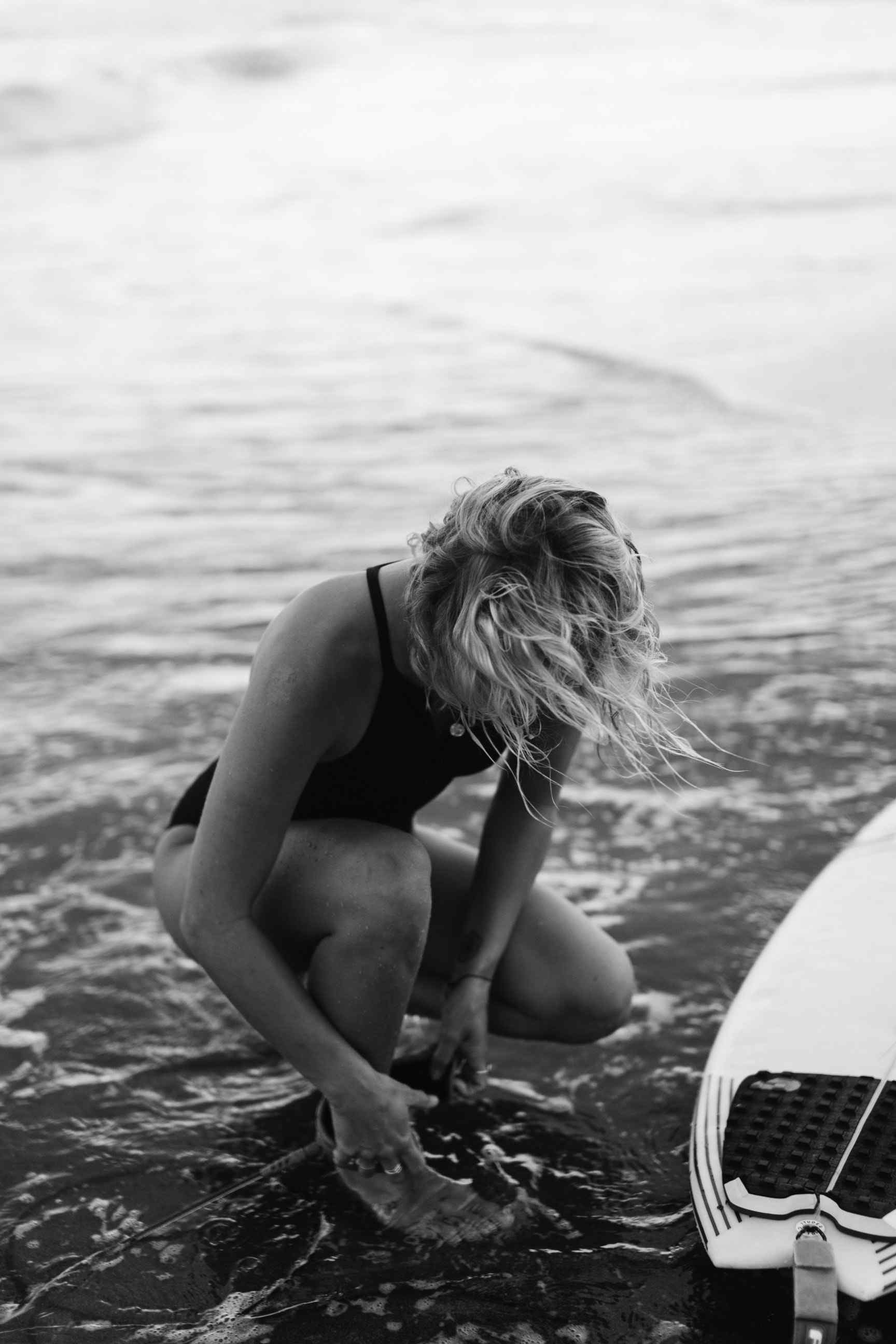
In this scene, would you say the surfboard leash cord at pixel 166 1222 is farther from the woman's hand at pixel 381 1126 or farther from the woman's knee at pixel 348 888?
the woman's knee at pixel 348 888

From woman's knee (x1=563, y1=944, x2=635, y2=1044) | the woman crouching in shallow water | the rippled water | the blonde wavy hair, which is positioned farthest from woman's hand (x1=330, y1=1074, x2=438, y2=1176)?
the blonde wavy hair

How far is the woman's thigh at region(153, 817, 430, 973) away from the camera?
2.21 metres

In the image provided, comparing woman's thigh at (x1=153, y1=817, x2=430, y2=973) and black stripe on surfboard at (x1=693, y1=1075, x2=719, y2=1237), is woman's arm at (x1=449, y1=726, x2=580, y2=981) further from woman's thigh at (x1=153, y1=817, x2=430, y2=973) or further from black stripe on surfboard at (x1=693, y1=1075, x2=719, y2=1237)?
black stripe on surfboard at (x1=693, y1=1075, x2=719, y2=1237)

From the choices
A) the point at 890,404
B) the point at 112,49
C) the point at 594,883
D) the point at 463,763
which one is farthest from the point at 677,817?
the point at 112,49

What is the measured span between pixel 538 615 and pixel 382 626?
34 cm

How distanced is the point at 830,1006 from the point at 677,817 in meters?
1.19

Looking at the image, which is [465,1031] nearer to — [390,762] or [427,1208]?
[427,1208]

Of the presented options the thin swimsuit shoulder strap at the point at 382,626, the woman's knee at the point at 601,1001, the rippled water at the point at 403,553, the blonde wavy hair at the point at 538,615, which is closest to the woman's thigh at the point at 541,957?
the woman's knee at the point at 601,1001

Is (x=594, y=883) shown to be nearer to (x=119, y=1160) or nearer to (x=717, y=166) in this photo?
(x=119, y=1160)

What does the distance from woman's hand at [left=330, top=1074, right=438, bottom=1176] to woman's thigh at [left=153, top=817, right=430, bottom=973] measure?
0.23 metres

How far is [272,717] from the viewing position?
2057mm

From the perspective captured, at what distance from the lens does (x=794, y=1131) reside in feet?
7.36

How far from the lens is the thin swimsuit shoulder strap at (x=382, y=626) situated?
2145 millimetres

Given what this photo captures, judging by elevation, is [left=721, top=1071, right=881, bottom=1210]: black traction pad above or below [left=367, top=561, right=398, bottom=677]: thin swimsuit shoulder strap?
below
